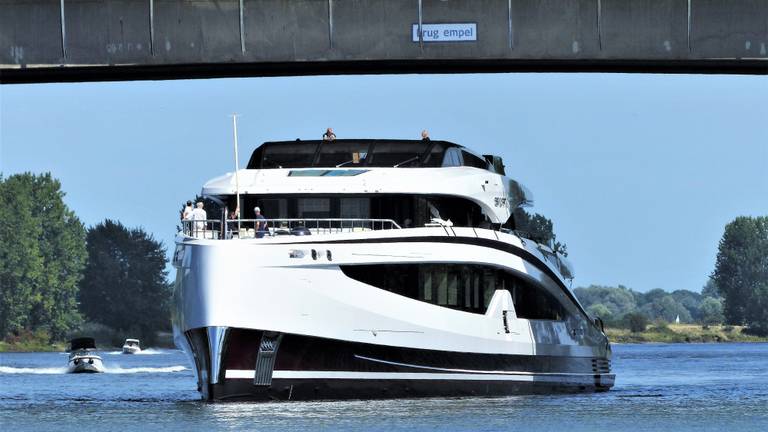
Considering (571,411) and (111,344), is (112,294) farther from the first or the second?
(571,411)

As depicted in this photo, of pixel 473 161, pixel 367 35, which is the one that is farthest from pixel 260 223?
pixel 473 161

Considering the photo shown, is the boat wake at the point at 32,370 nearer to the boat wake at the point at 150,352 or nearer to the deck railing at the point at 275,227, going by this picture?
the deck railing at the point at 275,227

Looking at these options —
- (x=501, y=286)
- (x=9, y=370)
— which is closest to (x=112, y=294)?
(x=9, y=370)

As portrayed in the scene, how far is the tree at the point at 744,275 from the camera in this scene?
16725 cm

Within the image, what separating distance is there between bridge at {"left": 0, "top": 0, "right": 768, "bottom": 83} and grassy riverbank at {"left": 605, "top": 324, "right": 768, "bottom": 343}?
12736cm

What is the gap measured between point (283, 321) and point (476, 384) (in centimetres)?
601

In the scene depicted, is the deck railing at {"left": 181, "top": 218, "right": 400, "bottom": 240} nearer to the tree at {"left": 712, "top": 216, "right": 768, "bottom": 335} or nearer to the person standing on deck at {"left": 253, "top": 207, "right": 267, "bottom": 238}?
the person standing on deck at {"left": 253, "top": 207, "right": 267, "bottom": 238}

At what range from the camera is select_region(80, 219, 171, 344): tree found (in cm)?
14025

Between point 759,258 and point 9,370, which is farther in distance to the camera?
point 759,258

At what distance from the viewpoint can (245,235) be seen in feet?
143

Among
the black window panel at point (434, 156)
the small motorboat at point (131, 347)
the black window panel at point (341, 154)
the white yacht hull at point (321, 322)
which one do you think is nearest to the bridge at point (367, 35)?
the black window panel at point (434, 156)

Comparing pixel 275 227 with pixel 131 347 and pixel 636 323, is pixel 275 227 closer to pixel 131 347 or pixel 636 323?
pixel 131 347

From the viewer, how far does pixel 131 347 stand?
125 m

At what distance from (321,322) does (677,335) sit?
469ft
